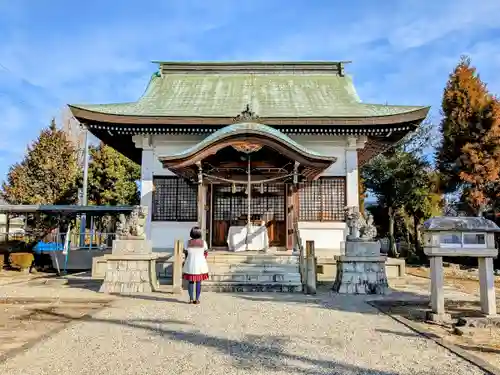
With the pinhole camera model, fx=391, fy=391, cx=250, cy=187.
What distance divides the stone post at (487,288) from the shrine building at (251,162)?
6.16 metres

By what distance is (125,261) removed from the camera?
9.32m

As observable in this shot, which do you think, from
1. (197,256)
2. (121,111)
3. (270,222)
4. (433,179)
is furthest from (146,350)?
(433,179)

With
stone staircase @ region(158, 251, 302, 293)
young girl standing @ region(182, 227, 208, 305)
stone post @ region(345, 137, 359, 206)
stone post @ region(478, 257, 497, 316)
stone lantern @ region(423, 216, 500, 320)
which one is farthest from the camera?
stone post @ region(345, 137, 359, 206)

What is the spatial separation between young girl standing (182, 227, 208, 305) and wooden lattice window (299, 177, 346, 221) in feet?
21.6

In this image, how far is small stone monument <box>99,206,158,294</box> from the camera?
9211mm

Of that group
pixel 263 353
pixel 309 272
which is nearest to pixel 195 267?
pixel 309 272

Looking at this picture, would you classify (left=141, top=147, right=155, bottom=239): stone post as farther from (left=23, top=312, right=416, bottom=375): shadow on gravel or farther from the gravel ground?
(left=23, top=312, right=416, bottom=375): shadow on gravel

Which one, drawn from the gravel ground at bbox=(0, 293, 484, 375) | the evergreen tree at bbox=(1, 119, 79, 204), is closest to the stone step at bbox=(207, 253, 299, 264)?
the gravel ground at bbox=(0, 293, 484, 375)

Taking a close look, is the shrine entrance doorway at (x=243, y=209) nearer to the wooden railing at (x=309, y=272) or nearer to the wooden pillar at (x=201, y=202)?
the wooden pillar at (x=201, y=202)

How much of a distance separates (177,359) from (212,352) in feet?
1.42

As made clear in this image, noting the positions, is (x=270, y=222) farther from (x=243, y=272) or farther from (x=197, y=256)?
(x=197, y=256)

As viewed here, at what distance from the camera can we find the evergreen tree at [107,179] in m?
25.0

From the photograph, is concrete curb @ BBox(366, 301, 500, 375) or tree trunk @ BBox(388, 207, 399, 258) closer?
concrete curb @ BBox(366, 301, 500, 375)

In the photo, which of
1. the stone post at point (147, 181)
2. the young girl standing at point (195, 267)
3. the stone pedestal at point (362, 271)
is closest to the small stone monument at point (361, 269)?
the stone pedestal at point (362, 271)
